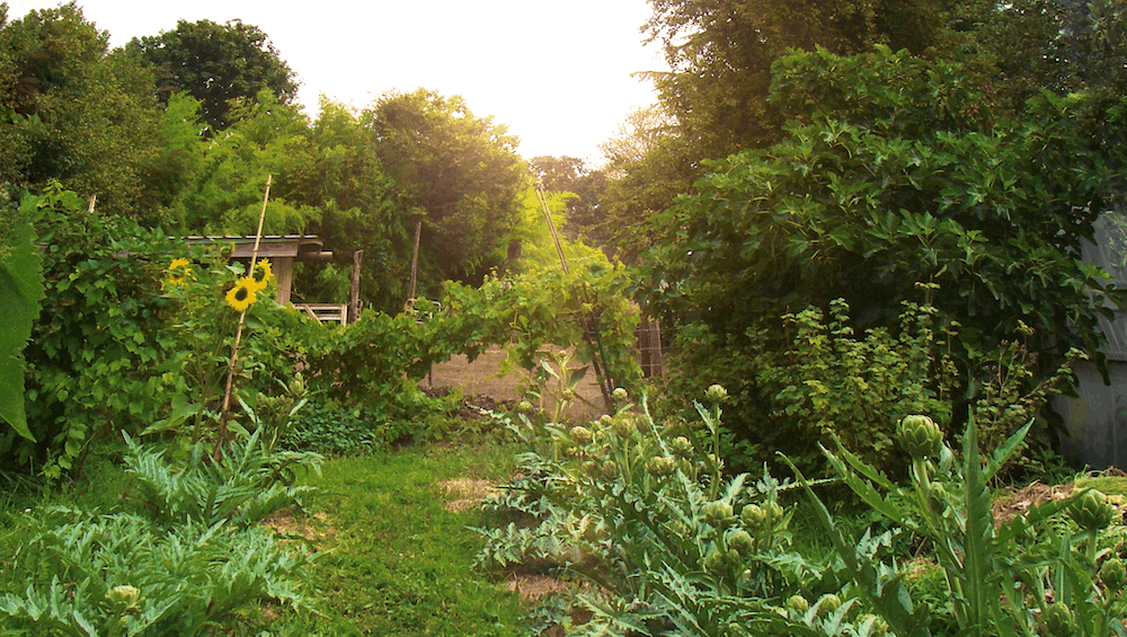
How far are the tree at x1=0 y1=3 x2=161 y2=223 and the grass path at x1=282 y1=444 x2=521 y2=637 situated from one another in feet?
36.3

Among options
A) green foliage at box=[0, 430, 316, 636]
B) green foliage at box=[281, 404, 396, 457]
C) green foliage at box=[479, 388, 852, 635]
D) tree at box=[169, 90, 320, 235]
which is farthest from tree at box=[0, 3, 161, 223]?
green foliage at box=[479, 388, 852, 635]

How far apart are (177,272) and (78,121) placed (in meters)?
15.1

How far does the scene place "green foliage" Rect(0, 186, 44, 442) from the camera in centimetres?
34

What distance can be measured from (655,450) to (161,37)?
32.2 metres

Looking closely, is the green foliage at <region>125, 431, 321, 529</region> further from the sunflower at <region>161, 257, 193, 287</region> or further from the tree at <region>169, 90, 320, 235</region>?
the tree at <region>169, 90, 320, 235</region>

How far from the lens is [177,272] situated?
149 inches

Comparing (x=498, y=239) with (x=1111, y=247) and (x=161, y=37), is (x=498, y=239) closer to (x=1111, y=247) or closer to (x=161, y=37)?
(x=161, y=37)

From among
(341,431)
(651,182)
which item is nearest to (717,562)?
(341,431)

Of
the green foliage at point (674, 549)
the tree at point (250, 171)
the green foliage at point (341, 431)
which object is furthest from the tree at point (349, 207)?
the green foliage at point (674, 549)

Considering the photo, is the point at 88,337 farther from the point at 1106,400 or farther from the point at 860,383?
the point at 1106,400

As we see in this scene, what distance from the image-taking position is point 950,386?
3.64m

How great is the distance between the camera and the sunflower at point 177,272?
3.77 meters

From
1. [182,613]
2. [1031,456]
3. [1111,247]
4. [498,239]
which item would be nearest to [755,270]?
[1031,456]

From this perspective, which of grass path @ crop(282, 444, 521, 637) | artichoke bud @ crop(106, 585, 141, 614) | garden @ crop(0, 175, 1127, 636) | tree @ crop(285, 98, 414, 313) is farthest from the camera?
tree @ crop(285, 98, 414, 313)
